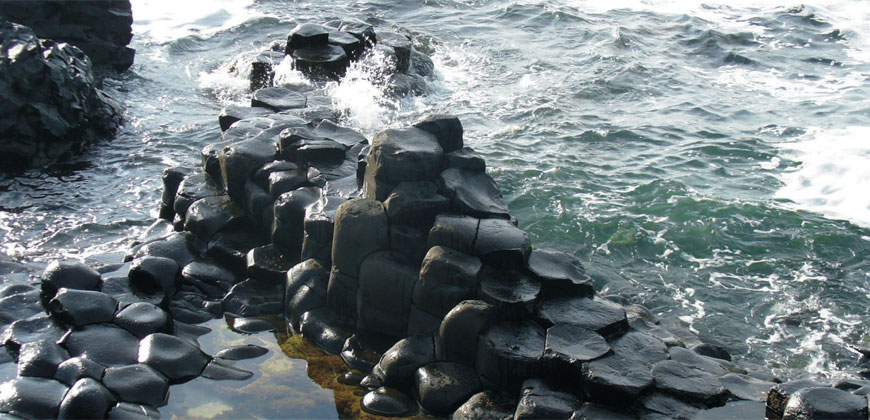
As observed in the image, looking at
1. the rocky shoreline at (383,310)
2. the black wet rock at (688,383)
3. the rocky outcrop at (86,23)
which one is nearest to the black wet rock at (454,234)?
the rocky shoreline at (383,310)

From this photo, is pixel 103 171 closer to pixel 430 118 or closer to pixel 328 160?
pixel 328 160

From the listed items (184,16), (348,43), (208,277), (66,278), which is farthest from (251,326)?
(184,16)

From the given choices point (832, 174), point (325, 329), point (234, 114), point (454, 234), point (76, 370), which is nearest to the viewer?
point (76, 370)

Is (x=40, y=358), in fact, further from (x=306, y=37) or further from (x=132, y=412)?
(x=306, y=37)

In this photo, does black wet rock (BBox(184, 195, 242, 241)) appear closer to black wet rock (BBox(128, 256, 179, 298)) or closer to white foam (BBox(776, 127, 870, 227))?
black wet rock (BBox(128, 256, 179, 298))

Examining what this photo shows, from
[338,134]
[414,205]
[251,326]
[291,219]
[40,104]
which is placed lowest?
[251,326]

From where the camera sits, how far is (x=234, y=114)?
10.2m

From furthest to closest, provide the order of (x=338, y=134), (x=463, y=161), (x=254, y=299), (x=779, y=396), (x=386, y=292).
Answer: (x=338, y=134) < (x=254, y=299) < (x=463, y=161) < (x=386, y=292) < (x=779, y=396)

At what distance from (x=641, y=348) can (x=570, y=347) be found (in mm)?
683

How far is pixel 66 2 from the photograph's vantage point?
14.6m

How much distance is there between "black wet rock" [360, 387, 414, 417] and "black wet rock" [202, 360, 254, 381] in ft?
3.51

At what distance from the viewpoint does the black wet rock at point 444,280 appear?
21.2ft

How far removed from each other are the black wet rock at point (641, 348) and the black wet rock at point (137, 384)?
144 inches

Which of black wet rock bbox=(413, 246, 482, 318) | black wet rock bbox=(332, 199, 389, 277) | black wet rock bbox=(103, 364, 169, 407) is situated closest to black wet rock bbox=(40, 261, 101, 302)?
black wet rock bbox=(103, 364, 169, 407)
